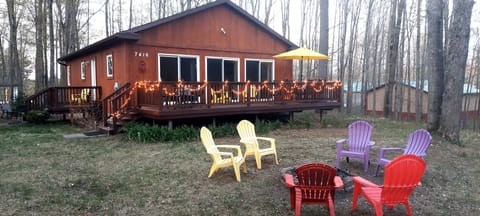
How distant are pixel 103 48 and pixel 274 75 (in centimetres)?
700

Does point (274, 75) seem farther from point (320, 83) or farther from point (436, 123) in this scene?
point (436, 123)

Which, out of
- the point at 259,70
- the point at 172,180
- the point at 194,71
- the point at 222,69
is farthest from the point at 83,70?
the point at 172,180

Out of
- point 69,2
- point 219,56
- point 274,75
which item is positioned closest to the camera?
point 219,56

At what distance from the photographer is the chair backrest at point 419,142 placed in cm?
527

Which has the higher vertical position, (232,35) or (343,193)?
(232,35)

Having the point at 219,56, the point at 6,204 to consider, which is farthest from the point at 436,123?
the point at 6,204

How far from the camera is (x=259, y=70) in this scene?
44.8 ft

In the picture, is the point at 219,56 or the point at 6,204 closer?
the point at 6,204

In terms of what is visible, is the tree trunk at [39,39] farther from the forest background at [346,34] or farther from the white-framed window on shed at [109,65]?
the white-framed window on shed at [109,65]

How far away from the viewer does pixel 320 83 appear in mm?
11688

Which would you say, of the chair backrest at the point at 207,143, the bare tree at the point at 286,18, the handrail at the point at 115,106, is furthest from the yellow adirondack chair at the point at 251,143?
the bare tree at the point at 286,18

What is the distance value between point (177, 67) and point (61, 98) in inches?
197

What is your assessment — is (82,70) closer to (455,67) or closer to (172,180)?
(172,180)

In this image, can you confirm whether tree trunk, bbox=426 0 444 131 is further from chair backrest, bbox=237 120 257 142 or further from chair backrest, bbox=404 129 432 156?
chair backrest, bbox=237 120 257 142
